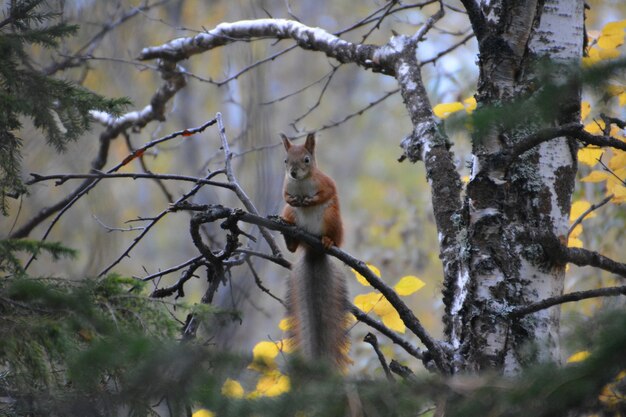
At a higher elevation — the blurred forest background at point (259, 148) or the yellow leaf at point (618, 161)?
the blurred forest background at point (259, 148)

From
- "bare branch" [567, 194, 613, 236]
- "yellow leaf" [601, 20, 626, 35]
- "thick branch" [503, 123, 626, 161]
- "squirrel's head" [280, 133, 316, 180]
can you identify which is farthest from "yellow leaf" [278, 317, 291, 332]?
"yellow leaf" [601, 20, 626, 35]

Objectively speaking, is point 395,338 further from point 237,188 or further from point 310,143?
point 310,143

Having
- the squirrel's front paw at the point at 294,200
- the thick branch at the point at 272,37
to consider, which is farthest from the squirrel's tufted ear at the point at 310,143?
the thick branch at the point at 272,37

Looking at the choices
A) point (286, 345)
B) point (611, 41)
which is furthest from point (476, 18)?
point (286, 345)

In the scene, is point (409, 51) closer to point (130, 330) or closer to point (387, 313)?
point (387, 313)

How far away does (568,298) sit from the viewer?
1.66 meters

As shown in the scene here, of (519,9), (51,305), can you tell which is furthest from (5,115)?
(519,9)

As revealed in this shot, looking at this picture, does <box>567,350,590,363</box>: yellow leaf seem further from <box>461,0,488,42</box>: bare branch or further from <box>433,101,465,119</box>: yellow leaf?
<box>433,101,465,119</box>: yellow leaf

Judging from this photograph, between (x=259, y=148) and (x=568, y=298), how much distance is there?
1912 millimetres

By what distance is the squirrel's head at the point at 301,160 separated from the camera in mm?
3207

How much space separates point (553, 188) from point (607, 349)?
1157 mm

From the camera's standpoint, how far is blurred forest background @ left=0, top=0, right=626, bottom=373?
3807 mm

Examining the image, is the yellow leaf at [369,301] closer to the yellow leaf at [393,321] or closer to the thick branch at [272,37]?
the yellow leaf at [393,321]

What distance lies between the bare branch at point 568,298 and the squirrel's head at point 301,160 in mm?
1533
